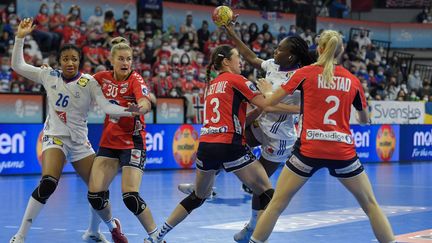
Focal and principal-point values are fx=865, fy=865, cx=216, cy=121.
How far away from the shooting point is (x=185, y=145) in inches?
828

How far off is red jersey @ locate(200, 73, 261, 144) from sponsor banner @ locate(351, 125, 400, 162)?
51.8ft

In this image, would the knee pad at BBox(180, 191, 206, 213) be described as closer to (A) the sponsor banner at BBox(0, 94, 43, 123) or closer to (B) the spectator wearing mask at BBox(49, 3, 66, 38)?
(A) the sponsor banner at BBox(0, 94, 43, 123)

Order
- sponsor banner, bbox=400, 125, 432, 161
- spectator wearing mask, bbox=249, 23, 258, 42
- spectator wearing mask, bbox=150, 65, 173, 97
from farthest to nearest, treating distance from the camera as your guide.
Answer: spectator wearing mask, bbox=249, 23, 258, 42
sponsor banner, bbox=400, 125, 432, 161
spectator wearing mask, bbox=150, 65, 173, 97

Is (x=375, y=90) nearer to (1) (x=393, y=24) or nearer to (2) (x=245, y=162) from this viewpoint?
(1) (x=393, y=24)

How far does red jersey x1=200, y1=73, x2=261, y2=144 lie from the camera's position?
28.9 feet

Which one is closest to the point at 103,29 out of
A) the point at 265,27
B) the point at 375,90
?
the point at 265,27

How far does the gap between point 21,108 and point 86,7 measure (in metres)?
8.26

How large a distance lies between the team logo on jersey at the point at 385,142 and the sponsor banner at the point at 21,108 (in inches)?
407

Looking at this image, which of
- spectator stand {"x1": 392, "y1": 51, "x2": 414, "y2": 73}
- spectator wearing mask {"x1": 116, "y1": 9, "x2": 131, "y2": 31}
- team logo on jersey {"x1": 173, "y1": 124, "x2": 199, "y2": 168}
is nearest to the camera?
team logo on jersey {"x1": 173, "y1": 124, "x2": 199, "y2": 168}

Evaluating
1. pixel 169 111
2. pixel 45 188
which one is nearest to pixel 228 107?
pixel 45 188

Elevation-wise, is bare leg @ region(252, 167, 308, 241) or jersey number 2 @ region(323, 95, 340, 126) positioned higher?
jersey number 2 @ region(323, 95, 340, 126)

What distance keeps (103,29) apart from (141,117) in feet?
56.8

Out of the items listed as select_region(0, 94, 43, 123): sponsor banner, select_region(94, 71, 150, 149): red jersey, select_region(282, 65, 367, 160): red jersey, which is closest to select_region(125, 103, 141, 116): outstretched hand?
select_region(94, 71, 150, 149): red jersey

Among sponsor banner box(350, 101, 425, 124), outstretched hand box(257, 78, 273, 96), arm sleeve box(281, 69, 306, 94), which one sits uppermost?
arm sleeve box(281, 69, 306, 94)
